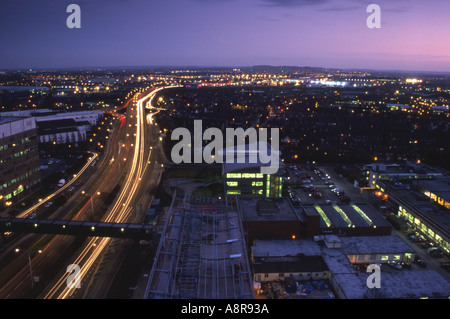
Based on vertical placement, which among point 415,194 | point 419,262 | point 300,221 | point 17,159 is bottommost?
point 419,262

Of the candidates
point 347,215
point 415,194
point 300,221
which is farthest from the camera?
point 415,194

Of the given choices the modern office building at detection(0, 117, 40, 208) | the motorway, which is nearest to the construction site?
the motorway

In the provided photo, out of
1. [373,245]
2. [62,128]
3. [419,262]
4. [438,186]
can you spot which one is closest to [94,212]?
[373,245]

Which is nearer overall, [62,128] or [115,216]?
[115,216]

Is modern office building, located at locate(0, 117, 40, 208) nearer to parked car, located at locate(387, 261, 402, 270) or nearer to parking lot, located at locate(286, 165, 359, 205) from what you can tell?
parking lot, located at locate(286, 165, 359, 205)

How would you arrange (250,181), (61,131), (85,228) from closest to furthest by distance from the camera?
(85,228) < (250,181) < (61,131)

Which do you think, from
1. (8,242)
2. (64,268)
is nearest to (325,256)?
(64,268)

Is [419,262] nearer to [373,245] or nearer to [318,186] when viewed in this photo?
[373,245]

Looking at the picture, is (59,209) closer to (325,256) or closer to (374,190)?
(325,256)
